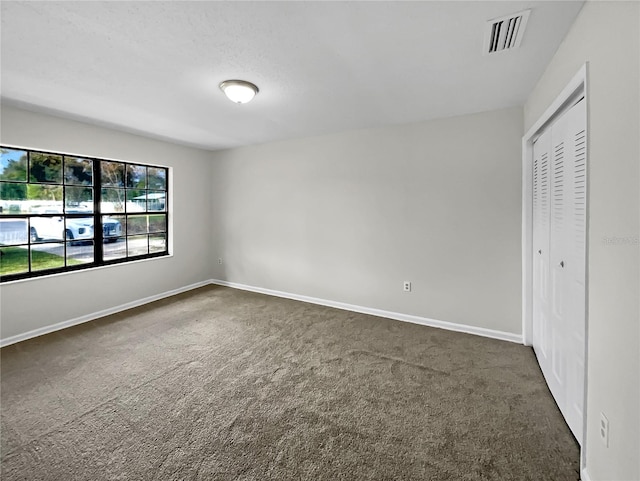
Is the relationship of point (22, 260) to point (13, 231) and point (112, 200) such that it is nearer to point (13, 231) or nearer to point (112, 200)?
point (13, 231)

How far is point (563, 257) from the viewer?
1998 millimetres

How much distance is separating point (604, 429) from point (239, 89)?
3.15 meters

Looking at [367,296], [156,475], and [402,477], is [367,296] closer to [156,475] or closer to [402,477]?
[402,477]

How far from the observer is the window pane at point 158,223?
4618 mm

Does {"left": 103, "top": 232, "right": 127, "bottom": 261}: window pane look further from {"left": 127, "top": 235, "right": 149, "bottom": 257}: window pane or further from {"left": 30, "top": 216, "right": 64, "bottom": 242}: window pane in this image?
A: {"left": 30, "top": 216, "right": 64, "bottom": 242}: window pane

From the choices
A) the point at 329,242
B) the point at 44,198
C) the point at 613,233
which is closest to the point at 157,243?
the point at 44,198

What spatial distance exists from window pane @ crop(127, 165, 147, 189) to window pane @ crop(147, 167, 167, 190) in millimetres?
62

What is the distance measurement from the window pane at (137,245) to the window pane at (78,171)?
94cm

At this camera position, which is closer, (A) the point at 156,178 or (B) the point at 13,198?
(B) the point at 13,198

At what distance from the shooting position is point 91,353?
9.51ft

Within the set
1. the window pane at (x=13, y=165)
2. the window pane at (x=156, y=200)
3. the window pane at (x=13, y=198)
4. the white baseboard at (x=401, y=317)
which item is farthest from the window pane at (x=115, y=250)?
the white baseboard at (x=401, y=317)

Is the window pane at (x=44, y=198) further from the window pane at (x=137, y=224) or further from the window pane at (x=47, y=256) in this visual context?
the window pane at (x=137, y=224)

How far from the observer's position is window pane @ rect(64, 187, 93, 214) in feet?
11.9

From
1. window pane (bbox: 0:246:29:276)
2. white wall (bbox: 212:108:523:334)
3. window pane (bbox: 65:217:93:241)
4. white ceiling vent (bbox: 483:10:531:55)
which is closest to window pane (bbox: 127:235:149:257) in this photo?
window pane (bbox: 65:217:93:241)
